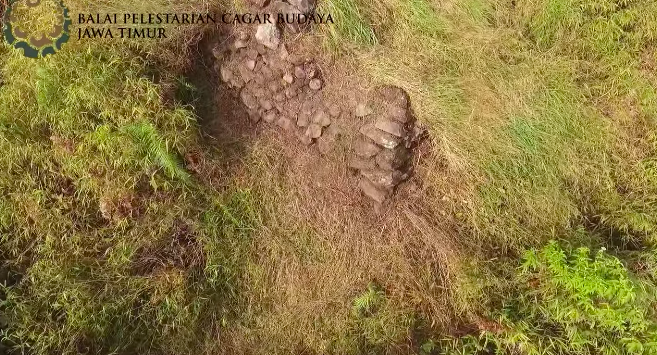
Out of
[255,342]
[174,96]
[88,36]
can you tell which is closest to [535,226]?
[255,342]

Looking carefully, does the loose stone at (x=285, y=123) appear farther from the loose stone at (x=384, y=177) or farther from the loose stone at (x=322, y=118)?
the loose stone at (x=384, y=177)

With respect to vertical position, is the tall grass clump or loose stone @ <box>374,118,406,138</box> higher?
loose stone @ <box>374,118,406,138</box>

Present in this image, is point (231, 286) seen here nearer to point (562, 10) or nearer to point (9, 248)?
point (9, 248)

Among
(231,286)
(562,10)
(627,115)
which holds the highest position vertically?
(562,10)

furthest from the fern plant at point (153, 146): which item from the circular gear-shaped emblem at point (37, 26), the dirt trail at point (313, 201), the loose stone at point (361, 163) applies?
the loose stone at point (361, 163)

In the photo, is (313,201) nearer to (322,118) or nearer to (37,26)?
(322,118)

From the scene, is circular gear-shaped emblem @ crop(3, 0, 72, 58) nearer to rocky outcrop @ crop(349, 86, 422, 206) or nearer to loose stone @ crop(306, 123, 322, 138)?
loose stone @ crop(306, 123, 322, 138)

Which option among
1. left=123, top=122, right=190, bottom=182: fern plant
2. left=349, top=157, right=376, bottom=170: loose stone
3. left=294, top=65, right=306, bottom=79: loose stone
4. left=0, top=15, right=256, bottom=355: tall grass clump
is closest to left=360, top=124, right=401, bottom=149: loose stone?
left=349, top=157, right=376, bottom=170: loose stone

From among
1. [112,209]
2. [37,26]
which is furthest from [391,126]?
[37,26]
